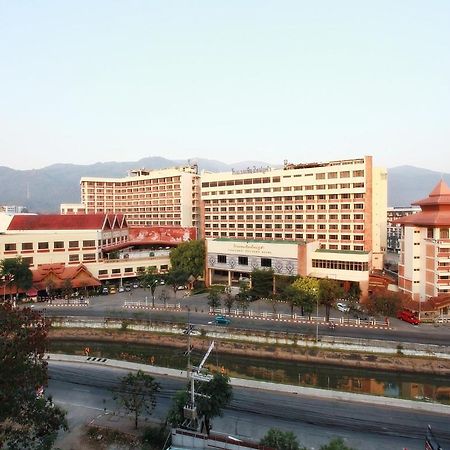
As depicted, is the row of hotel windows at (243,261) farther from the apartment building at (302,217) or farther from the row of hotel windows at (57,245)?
the row of hotel windows at (57,245)

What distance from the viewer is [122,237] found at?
74.8 meters

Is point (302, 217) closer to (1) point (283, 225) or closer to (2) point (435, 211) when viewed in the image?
(1) point (283, 225)

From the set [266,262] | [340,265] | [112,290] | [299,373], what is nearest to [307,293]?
[299,373]

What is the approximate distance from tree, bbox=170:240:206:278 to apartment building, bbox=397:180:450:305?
30.5m

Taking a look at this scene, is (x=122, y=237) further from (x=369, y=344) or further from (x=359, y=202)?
(x=369, y=344)

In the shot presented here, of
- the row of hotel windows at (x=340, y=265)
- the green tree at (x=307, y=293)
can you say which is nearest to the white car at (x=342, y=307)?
the green tree at (x=307, y=293)

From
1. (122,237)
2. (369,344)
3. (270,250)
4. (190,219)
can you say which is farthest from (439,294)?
(190,219)

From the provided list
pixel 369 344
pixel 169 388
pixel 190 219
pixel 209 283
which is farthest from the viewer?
pixel 190 219

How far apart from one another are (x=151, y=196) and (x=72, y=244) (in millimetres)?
37034

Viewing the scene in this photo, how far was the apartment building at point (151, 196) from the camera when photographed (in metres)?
92.1

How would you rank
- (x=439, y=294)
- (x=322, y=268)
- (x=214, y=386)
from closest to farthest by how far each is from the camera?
(x=214, y=386)
(x=439, y=294)
(x=322, y=268)

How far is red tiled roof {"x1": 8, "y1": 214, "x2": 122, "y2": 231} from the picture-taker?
6550cm

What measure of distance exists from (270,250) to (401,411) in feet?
109

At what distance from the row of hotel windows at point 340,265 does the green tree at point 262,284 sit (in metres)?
7.34
